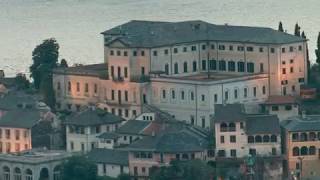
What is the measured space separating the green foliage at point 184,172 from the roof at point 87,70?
6.82 meters

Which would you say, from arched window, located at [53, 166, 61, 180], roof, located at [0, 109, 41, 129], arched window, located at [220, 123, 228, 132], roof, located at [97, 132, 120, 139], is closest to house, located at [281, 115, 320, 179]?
arched window, located at [220, 123, 228, 132]

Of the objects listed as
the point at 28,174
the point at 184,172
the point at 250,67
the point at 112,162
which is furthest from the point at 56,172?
the point at 250,67

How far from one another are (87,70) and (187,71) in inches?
97.5

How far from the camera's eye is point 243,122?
5553 centimetres

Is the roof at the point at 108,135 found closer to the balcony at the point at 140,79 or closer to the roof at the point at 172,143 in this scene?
the roof at the point at 172,143

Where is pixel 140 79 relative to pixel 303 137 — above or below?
above

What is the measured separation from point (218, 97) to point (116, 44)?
3146 mm

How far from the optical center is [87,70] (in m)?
61.6

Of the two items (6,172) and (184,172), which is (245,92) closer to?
(184,172)

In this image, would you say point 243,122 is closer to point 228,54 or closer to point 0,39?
point 228,54

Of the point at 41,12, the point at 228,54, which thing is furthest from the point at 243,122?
the point at 41,12

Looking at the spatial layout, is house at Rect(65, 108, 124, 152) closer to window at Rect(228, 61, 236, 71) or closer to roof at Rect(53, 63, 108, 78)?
roof at Rect(53, 63, 108, 78)

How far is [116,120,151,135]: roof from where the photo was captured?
5694 cm

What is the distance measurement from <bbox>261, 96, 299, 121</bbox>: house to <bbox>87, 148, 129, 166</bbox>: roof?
3857mm
